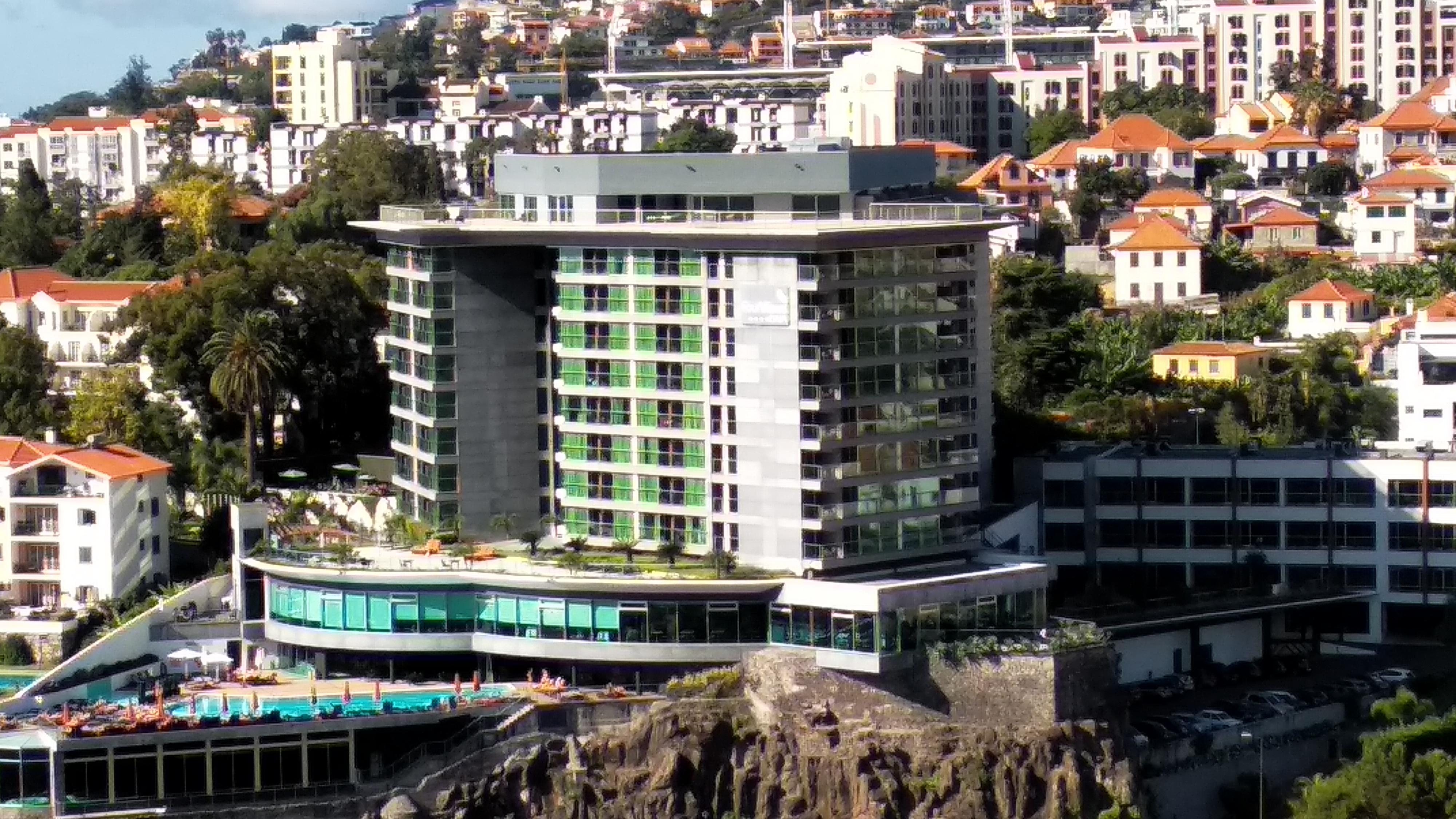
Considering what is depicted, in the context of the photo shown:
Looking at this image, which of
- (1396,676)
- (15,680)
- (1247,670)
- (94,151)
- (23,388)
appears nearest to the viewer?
(1396,676)

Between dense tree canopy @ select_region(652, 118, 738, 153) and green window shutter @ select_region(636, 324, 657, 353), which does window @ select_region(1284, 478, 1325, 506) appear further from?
dense tree canopy @ select_region(652, 118, 738, 153)

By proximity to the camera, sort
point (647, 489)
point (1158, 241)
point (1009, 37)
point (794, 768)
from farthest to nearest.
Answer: point (1009, 37) → point (1158, 241) → point (647, 489) → point (794, 768)

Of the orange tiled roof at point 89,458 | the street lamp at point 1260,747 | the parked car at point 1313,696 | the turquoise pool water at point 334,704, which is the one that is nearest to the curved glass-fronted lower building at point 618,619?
the turquoise pool water at point 334,704

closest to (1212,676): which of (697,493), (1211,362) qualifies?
(697,493)

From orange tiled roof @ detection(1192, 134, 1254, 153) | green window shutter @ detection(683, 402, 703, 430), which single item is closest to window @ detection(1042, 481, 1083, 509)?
green window shutter @ detection(683, 402, 703, 430)

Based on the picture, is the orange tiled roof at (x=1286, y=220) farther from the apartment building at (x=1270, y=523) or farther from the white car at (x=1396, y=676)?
the white car at (x=1396, y=676)

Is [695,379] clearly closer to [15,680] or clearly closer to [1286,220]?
[15,680]
